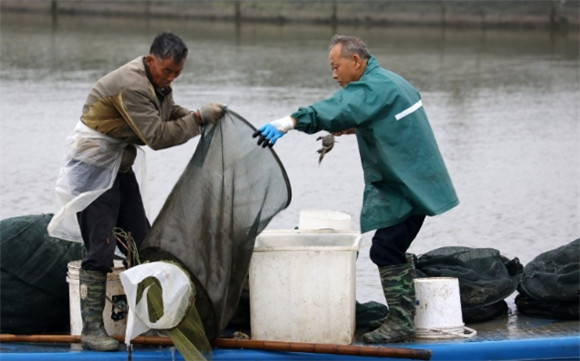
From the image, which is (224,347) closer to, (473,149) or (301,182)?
(301,182)

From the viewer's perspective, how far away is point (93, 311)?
5.64 meters

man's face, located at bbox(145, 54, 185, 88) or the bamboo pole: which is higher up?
man's face, located at bbox(145, 54, 185, 88)

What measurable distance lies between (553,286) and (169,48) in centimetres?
221

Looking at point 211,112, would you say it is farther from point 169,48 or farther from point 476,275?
point 476,275

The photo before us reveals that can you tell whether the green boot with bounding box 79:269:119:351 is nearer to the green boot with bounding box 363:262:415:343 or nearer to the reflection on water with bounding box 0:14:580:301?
the green boot with bounding box 363:262:415:343

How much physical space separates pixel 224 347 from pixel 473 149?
9.46 m

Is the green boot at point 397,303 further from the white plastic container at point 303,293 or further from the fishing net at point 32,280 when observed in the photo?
the fishing net at point 32,280

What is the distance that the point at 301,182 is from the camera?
1270 centimetres

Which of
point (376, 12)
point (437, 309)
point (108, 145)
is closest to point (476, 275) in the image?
point (437, 309)

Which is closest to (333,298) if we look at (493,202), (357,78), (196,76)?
(357,78)

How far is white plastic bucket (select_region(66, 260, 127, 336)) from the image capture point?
228 inches

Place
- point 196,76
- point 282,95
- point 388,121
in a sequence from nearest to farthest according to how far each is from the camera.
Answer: point 388,121 → point 282,95 → point 196,76

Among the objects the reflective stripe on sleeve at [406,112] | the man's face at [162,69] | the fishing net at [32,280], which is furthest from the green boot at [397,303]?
the fishing net at [32,280]

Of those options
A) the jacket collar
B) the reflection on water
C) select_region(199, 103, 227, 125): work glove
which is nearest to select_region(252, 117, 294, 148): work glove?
select_region(199, 103, 227, 125): work glove
